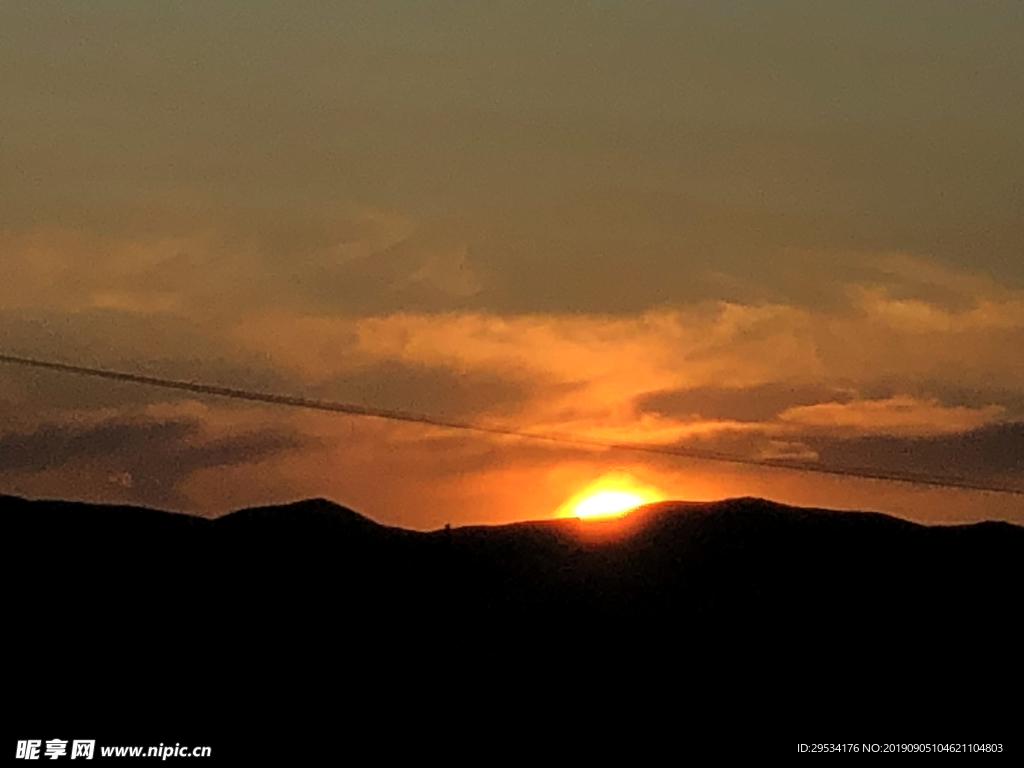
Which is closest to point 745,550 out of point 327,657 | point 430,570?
point 430,570

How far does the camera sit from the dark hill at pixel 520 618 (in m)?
34.4

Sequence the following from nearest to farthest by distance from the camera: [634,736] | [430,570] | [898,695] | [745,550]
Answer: [634,736] → [898,695] → [430,570] → [745,550]

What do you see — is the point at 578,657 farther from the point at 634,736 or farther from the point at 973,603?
the point at 973,603

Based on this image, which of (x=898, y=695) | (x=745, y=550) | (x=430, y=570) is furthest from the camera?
(x=745, y=550)

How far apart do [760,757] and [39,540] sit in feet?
64.0

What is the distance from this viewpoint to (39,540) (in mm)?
41156

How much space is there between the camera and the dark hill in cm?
3438

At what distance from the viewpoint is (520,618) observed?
43969 mm

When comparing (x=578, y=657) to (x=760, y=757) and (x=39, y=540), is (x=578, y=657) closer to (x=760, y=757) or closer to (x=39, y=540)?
(x=760, y=757)

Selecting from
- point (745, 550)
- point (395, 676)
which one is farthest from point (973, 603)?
point (395, 676)

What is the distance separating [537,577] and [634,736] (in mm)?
12105

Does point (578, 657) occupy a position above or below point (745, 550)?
below

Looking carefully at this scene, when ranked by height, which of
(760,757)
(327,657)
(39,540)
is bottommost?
(760,757)

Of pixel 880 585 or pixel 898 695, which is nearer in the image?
pixel 898 695
